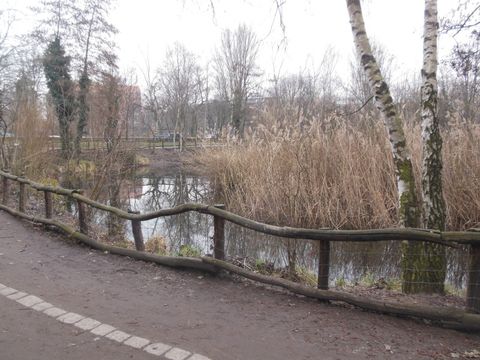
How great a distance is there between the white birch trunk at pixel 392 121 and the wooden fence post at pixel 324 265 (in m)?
1.11

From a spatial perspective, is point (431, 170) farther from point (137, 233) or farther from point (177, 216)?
point (177, 216)

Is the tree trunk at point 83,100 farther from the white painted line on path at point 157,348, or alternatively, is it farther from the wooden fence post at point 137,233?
the white painted line on path at point 157,348

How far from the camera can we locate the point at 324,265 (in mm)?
4418

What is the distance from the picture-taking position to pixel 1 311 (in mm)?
3979

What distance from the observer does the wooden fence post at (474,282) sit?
3650 mm

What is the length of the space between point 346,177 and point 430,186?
5.08 metres

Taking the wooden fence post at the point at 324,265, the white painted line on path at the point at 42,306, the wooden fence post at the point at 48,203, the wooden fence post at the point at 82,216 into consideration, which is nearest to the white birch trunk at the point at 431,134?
the wooden fence post at the point at 324,265

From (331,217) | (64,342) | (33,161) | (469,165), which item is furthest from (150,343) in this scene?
(33,161)

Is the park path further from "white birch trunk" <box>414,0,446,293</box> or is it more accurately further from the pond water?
the pond water

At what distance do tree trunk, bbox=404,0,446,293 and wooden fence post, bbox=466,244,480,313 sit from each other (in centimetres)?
100

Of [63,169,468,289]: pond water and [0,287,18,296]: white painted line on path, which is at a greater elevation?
[0,287,18,296]: white painted line on path

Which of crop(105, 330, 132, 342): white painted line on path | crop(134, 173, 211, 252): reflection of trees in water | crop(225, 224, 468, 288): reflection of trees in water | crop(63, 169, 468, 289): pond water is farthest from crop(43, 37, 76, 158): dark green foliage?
crop(105, 330, 132, 342): white painted line on path

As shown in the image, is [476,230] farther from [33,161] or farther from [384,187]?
[33,161]

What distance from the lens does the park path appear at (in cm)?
328
